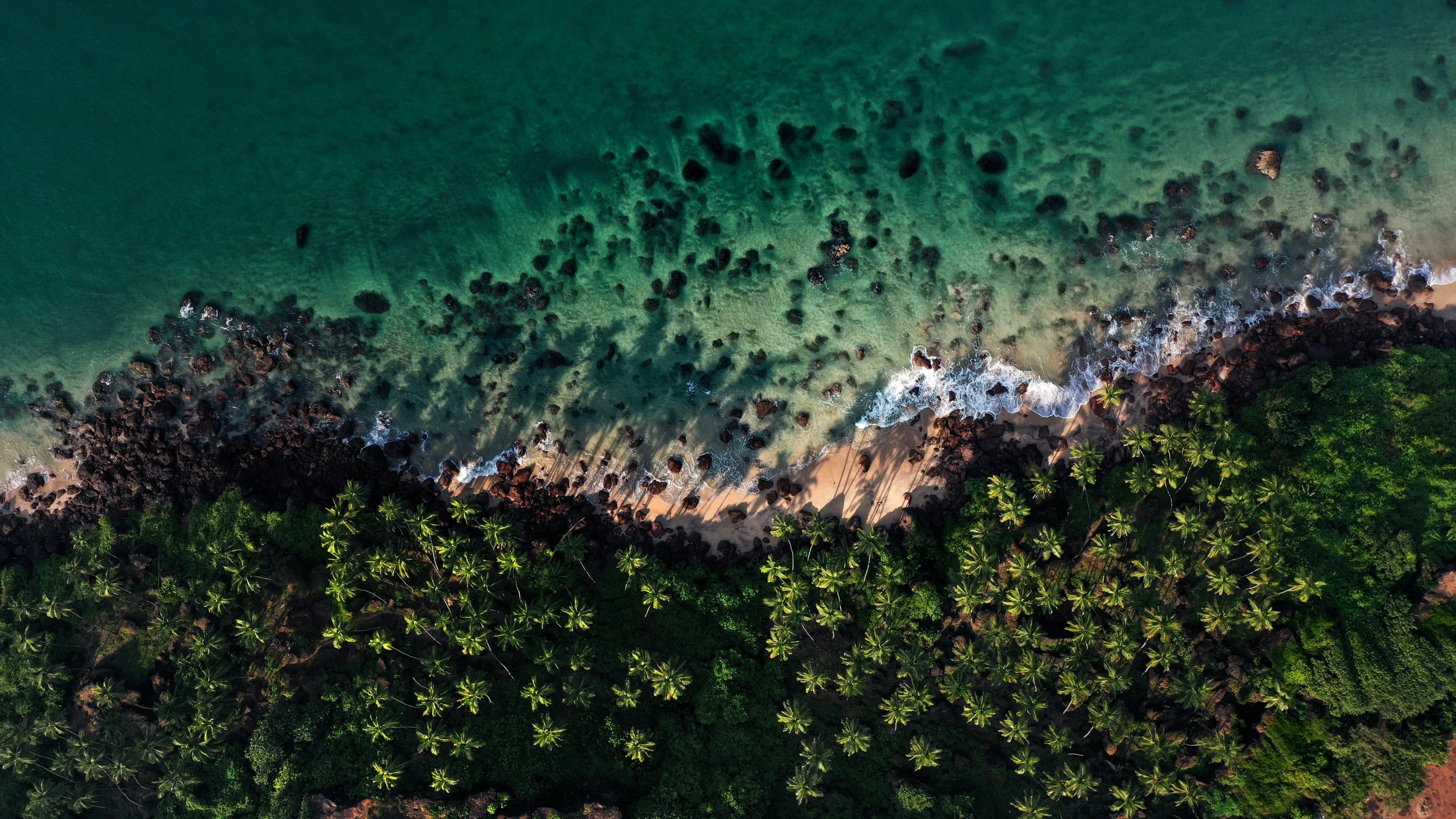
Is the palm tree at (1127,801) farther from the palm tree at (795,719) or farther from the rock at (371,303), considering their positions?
the rock at (371,303)

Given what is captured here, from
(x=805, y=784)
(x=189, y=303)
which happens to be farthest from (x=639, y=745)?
(x=189, y=303)

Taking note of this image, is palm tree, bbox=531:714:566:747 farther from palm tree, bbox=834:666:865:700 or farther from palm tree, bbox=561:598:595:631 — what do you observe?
palm tree, bbox=834:666:865:700

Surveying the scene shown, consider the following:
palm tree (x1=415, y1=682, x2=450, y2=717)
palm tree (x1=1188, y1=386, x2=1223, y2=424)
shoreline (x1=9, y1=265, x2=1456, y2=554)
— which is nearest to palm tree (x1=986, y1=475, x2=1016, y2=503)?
shoreline (x1=9, y1=265, x2=1456, y2=554)

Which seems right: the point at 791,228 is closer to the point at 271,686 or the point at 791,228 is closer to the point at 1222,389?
the point at 1222,389

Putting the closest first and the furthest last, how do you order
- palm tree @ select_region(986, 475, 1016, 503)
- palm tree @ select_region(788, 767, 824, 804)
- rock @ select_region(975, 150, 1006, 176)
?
palm tree @ select_region(788, 767, 824, 804)
palm tree @ select_region(986, 475, 1016, 503)
rock @ select_region(975, 150, 1006, 176)

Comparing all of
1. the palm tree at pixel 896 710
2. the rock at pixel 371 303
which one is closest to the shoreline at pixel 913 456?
the palm tree at pixel 896 710
